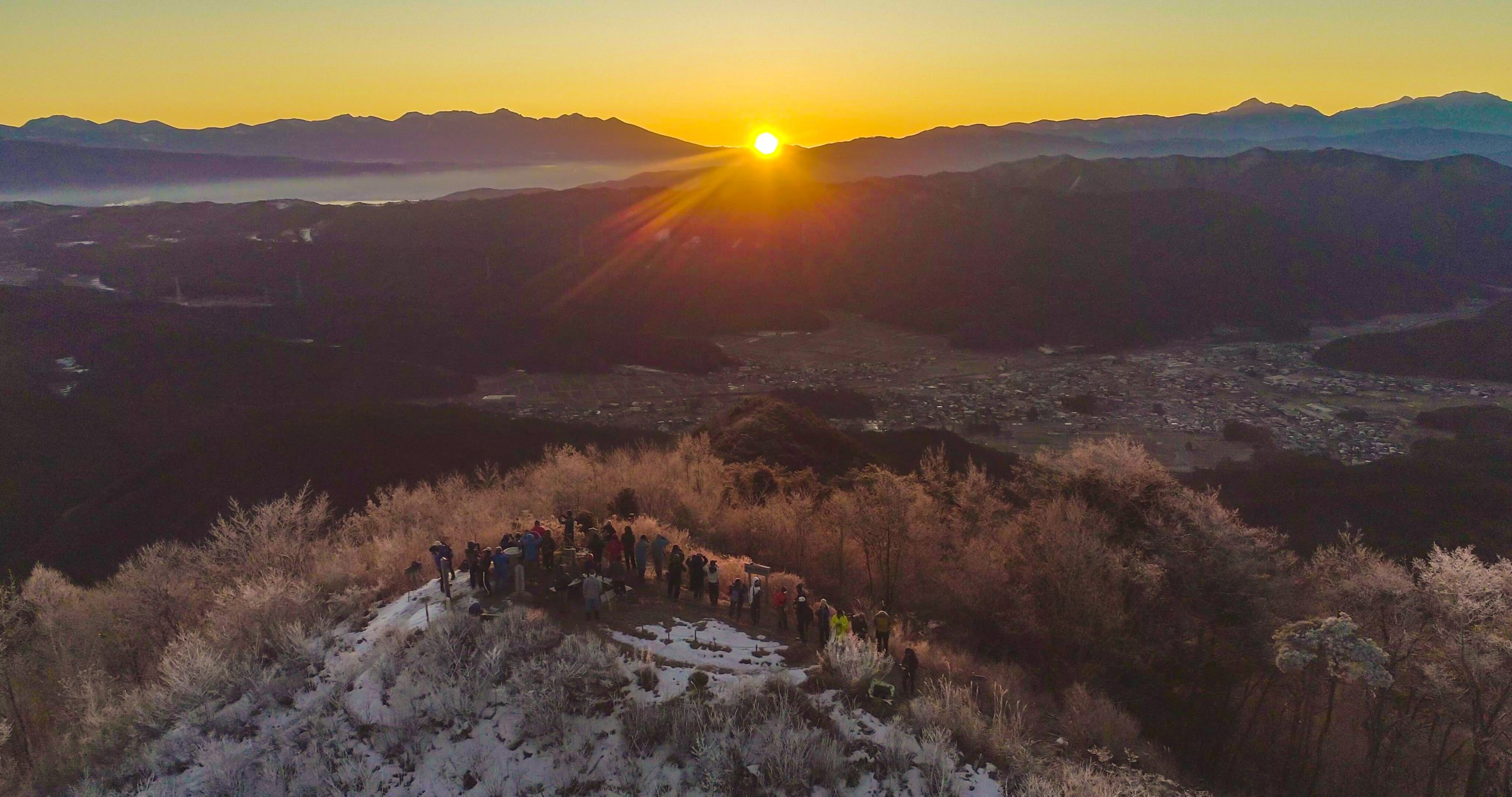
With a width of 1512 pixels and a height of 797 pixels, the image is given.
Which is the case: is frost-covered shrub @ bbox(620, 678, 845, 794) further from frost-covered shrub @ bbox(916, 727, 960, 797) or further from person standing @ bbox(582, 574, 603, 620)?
person standing @ bbox(582, 574, 603, 620)

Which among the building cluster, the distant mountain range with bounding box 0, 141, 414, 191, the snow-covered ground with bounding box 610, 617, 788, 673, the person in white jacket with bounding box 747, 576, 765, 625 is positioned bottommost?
the building cluster

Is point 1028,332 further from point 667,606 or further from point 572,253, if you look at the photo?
point 667,606

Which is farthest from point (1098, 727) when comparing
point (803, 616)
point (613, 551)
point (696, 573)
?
point (613, 551)

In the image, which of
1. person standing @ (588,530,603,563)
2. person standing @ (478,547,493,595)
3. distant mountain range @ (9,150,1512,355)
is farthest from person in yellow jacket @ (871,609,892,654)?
distant mountain range @ (9,150,1512,355)

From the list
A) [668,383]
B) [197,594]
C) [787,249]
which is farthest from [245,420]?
[787,249]

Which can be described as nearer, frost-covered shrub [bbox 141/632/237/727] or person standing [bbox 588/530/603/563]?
frost-covered shrub [bbox 141/632/237/727]

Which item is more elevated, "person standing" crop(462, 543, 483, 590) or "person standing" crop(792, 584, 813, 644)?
"person standing" crop(462, 543, 483, 590)
